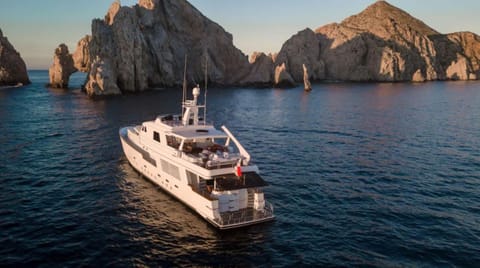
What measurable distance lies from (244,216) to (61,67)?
384 feet

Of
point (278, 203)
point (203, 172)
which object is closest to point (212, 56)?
point (278, 203)

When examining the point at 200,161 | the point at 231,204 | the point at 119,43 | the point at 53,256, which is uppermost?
the point at 119,43

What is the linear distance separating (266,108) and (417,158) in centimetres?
4360

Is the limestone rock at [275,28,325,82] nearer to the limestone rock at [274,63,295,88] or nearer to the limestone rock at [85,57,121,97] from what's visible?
the limestone rock at [274,63,295,88]

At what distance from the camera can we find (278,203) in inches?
1024

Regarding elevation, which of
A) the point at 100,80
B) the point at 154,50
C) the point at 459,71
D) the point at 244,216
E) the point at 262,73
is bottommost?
the point at 244,216

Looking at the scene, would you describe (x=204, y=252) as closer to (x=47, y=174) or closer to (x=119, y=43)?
(x=47, y=174)

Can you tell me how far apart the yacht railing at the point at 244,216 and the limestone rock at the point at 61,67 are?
11186 cm

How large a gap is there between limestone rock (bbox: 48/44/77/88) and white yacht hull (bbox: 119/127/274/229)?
3834 inches

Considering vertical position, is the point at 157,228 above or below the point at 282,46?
below

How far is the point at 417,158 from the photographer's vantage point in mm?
37875

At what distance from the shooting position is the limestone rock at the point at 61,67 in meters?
114

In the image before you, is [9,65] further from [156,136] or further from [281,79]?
[156,136]

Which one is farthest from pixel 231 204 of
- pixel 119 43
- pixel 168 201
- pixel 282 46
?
pixel 282 46
